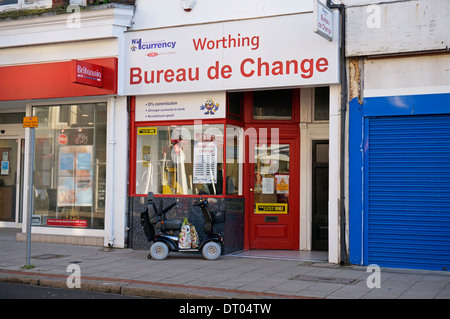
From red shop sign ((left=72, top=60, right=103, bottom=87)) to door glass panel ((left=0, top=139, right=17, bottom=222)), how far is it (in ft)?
16.9

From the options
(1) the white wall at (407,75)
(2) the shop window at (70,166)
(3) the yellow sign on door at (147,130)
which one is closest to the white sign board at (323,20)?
(1) the white wall at (407,75)

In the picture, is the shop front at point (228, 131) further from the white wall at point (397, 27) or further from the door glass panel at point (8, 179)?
the door glass panel at point (8, 179)

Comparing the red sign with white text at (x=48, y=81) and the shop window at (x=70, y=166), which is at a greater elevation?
the red sign with white text at (x=48, y=81)

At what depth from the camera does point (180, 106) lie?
12.4 m

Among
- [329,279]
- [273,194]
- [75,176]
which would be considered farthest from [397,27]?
[75,176]

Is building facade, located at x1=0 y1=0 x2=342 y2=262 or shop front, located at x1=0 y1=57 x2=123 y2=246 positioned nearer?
building facade, located at x1=0 y1=0 x2=342 y2=262

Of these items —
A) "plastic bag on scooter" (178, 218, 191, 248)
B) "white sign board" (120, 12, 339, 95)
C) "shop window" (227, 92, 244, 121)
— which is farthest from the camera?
"shop window" (227, 92, 244, 121)

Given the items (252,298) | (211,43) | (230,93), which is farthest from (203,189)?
(252,298)

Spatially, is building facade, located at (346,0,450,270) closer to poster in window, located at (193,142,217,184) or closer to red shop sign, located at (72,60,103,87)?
poster in window, located at (193,142,217,184)

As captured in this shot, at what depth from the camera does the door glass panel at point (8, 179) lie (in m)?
16.2

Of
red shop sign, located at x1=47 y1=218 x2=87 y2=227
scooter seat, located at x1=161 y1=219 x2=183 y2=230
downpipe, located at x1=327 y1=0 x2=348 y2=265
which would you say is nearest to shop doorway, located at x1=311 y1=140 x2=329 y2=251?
downpipe, located at x1=327 y1=0 x2=348 y2=265

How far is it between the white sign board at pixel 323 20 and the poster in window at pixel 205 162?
11.0 feet

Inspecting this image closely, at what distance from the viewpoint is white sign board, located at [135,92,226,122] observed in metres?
12.0

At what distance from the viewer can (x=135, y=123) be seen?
12836 millimetres
